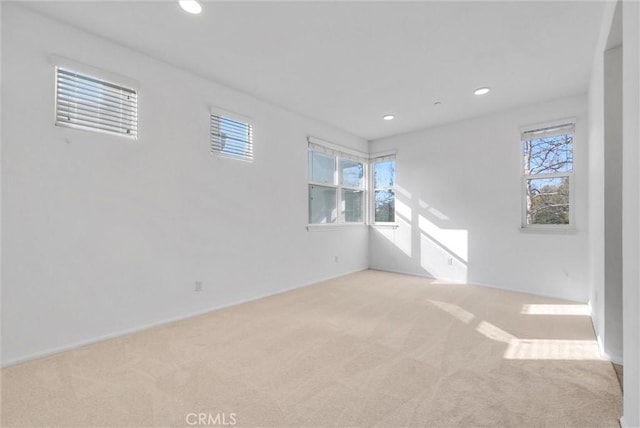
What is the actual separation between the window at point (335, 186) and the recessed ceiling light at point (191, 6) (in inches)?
102

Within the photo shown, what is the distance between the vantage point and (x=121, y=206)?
2570mm

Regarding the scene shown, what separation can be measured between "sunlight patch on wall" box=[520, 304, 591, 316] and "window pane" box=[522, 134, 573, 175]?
174 cm

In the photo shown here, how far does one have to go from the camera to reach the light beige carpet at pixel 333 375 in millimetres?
1555

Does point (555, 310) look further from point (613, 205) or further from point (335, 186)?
point (335, 186)

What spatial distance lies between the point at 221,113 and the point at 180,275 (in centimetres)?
190

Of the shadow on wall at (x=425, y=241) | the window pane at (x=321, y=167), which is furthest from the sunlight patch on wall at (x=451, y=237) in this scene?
the window pane at (x=321, y=167)

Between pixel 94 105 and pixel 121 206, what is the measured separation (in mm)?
899

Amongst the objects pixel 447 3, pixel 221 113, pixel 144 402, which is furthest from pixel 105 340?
pixel 447 3

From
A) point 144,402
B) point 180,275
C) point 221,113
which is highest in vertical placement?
point 221,113

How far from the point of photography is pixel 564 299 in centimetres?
366

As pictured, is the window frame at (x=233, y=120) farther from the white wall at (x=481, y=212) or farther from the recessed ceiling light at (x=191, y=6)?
the white wall at (x=481, y=212)

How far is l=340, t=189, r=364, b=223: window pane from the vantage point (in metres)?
5.29

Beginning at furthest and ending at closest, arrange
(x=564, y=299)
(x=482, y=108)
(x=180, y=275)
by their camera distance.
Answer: (x=482, y=108), (x=564, y=299), (x=180, y=275)

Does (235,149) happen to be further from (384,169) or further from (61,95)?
(384,169)
